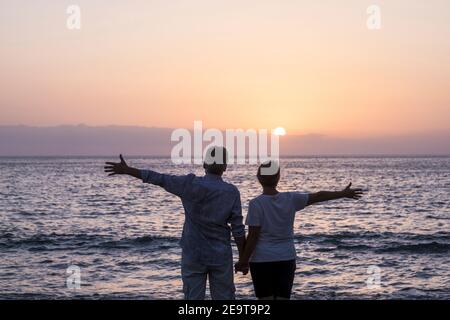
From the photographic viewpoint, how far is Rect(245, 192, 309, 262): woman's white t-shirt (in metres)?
5.68

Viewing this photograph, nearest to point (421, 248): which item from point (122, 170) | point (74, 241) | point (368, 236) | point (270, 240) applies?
point (368, 236)

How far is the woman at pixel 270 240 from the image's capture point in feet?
18.6

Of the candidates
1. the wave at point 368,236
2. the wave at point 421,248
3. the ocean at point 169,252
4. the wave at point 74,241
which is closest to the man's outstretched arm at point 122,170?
the ocean at point 169,252

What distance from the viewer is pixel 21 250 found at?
22.3 metres

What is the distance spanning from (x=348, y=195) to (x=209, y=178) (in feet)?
4.82

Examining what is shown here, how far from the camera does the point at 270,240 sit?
5707mm

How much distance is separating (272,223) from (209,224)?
64cm

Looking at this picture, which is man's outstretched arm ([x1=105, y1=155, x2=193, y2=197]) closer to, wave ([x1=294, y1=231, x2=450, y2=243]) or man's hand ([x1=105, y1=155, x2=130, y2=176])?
man's hand ([x1=105, y1=155, x2=130, y2=176])

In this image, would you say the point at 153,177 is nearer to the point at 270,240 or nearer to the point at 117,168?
the point at 117,168

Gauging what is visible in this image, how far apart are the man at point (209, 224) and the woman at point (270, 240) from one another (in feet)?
0.53

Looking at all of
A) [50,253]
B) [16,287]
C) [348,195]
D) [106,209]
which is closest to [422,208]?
[106,209]

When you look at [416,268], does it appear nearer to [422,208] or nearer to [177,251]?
[177,251]
